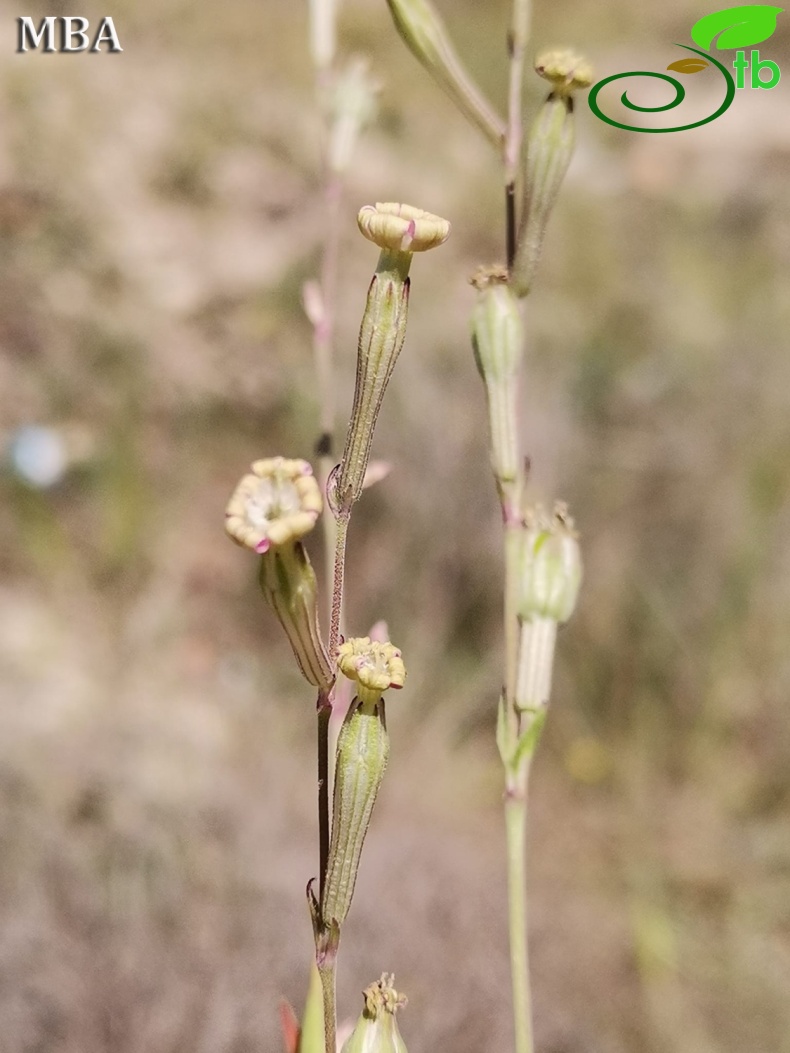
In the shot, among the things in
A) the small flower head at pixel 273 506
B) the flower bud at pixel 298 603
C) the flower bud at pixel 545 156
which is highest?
the flower bud at pixel 545 156

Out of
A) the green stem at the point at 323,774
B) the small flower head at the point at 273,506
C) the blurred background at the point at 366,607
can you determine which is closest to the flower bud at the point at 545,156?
the small flower head at the point at 273,506

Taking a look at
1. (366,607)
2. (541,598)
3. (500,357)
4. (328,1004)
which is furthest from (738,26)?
(366,607)

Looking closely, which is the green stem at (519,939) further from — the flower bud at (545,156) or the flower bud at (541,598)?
the flower bud at (545,156)

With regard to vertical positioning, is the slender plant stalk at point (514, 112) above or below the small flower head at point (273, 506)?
above

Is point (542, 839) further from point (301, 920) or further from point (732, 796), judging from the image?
point (301, 920)

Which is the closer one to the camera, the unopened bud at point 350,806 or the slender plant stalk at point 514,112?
the unopened bud at point 350,806

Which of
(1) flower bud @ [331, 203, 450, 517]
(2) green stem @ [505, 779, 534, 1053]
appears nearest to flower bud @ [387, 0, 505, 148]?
(1) flower bud @ [331, 203, 450, 517]

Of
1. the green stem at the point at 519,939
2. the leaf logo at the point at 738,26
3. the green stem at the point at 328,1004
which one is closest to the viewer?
the green stem at the point at 328,1004
